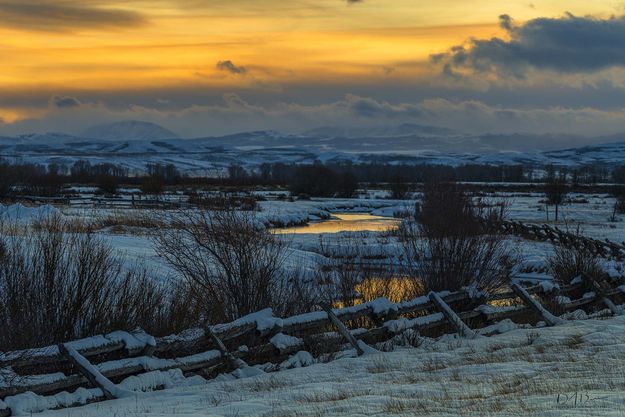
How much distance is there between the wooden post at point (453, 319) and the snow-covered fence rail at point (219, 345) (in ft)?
0.06

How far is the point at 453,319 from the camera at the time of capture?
13.7 m

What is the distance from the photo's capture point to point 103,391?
938 centimetres

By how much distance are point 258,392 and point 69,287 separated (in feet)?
17.5

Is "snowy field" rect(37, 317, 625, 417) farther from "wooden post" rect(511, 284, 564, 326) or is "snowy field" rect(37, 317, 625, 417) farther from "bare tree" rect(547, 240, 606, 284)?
"bare tree" rect(547, 240, 606, 284)

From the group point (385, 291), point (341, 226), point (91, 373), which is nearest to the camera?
point (91, 373)

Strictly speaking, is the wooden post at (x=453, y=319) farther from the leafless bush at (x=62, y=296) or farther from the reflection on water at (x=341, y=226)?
the reflection on water at (x=341, y=226)

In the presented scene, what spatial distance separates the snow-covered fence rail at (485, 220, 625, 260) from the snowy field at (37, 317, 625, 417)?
896 cm

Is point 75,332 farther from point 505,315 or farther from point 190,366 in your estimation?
point 505,315

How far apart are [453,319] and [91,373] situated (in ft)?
22.9

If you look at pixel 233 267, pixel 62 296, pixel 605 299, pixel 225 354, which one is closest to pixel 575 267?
pixel 605 299

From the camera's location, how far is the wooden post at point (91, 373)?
9375mm

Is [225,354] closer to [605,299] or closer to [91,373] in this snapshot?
[91,373]

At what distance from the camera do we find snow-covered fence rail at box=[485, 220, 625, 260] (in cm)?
2903

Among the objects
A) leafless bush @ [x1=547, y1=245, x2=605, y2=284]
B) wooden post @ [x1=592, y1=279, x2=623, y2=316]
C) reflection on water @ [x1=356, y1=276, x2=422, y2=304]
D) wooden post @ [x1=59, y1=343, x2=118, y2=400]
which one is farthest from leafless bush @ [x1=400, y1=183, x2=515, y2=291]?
wooden post @ [x1=59, y1=343, x2=118, y2=400]
